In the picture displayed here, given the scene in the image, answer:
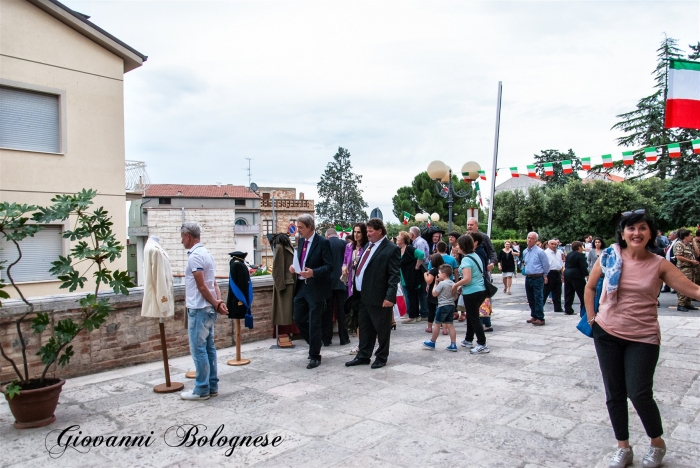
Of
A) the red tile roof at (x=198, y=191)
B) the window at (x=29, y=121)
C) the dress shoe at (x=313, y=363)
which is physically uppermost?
the red tile roof at (x=198, y=191)

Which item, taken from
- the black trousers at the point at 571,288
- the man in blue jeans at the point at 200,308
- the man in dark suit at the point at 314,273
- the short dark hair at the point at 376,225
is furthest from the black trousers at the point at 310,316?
the black trousers at the point at 571,288

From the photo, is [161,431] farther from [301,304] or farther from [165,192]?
[165,192]

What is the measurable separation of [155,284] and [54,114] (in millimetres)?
9391

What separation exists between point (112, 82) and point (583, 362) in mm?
13215

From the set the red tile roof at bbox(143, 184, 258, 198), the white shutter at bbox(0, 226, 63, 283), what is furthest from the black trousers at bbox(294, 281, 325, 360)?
the red tile roof at bbox(143, 184, 258, 198)

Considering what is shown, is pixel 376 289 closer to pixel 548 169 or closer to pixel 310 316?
pixel 310 316

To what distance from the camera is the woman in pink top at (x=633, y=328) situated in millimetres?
3359

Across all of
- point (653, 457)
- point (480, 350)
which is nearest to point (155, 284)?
point (480, 350)

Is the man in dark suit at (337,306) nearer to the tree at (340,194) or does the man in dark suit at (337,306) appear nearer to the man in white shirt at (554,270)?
the man in white shirt at (554,270)

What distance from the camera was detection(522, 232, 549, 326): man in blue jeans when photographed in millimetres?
9633

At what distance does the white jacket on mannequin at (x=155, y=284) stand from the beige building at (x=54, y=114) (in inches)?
291

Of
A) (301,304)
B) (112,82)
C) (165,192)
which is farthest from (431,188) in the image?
(301,304)

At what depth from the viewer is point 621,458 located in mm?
3418

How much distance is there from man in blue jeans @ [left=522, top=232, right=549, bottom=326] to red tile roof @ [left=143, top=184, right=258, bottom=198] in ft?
179
